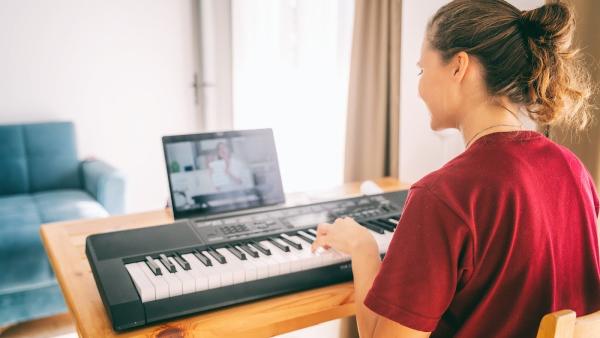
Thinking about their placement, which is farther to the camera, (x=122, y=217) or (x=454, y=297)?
(x=122, y=217)

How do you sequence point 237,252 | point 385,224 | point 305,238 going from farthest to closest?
point 385,224 → point 305,238 → point 237,252

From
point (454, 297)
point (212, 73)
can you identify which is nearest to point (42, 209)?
point (212, 73)

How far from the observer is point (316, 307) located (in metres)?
1.11

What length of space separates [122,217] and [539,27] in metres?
1.35

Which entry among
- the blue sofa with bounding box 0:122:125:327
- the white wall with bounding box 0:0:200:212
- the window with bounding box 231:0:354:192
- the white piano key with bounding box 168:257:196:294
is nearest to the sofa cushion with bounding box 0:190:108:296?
the blue sofa with bounding box 0:122:125:327

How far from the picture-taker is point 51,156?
338 centimetres

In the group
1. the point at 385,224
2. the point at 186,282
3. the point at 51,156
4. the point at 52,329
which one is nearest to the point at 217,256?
the point at 186,282

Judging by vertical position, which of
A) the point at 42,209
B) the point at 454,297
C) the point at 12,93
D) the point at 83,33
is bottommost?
the point at 42,209

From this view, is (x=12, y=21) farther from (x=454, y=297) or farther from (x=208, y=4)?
(x=454, y=297)

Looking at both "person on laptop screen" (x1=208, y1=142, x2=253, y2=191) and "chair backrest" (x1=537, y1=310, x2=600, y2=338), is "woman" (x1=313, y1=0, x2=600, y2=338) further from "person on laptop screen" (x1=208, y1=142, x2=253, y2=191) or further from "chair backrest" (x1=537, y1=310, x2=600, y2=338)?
"person on laptop screen" (x1=208, y1=142, x2=253, y2=191)

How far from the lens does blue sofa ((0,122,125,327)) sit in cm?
242

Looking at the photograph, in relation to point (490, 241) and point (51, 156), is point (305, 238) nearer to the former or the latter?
point (490, 241)

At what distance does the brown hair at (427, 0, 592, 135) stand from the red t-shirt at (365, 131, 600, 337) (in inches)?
3.2

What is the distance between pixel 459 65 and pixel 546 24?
0.50ft
